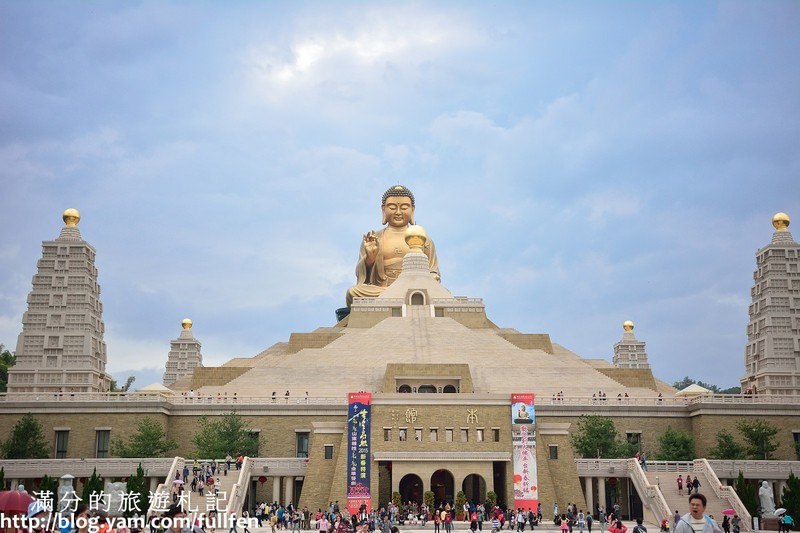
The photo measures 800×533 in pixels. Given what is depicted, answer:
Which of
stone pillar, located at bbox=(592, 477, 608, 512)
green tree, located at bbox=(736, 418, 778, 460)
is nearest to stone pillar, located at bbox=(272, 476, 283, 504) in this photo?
stone pillar, located at bbox=(592, 477, 608, 512)

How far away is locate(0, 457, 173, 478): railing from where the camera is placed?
44.2 metres

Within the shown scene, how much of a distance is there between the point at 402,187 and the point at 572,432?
36951 mm

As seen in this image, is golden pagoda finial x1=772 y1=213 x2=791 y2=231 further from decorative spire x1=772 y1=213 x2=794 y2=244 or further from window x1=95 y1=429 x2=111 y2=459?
window x1=95 y1=429 x2=111 y2=459

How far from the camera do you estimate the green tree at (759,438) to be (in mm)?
47938

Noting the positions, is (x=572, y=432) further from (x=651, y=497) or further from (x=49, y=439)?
(x=49, y=439)

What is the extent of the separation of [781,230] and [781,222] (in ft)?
1.62

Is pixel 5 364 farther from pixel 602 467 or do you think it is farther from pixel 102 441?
pixel 602 467

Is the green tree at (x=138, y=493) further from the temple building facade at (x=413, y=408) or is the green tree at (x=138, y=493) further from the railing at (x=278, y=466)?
the railing at (x=278, y=466)

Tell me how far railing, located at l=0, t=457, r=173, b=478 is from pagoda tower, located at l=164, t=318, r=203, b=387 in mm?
39840

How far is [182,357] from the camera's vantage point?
85938 millimetres

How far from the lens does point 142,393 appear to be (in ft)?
167

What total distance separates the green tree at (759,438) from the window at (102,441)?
3362 cm

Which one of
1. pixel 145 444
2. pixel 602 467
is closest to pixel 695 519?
pixel 602 467

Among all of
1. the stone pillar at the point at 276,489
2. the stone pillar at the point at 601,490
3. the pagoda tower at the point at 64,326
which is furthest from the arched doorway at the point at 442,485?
the pagoda tower at the point at 64,326
